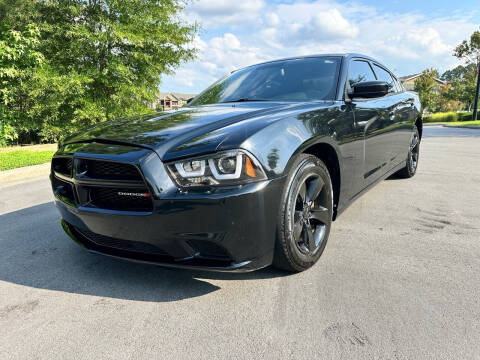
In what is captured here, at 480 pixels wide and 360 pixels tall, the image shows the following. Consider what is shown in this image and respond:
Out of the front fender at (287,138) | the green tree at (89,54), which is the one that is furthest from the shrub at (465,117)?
the front fender at (287,138)

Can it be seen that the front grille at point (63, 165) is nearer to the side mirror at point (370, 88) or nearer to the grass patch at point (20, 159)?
the side mirror at point (370, 88)

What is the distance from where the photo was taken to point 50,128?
11.6 m

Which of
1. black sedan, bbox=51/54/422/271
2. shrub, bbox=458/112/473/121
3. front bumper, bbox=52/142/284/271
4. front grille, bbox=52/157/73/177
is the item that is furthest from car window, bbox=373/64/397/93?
shrub, bbox=458/112/473/121

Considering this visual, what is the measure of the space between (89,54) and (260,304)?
474 inches

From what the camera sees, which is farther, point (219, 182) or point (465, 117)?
point (465, 117)

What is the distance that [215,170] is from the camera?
174 cm

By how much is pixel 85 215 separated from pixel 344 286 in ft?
5.27

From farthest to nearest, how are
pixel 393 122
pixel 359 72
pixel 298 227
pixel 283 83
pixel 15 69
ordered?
pixel 15 69
pixel 393 122
pixel 359 72
pixel 283 83
pixel 298 227

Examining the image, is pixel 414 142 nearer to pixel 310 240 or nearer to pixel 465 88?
pixel 310 240

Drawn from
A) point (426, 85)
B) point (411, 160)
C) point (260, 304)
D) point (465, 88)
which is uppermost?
point (426, 85)

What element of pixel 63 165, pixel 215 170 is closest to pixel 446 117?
pixel 215 170

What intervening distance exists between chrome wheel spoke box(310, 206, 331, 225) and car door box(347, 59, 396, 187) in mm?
762

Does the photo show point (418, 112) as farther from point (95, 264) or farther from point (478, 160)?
point (95, 264)

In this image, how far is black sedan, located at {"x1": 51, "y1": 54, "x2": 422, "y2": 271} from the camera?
175 centimetres
